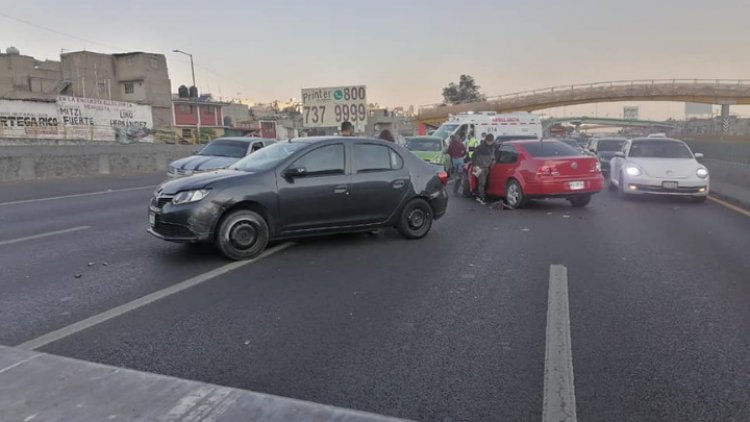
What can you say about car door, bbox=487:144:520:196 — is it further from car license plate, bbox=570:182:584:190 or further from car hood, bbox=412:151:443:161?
car hood, bbox=412:151:443:161

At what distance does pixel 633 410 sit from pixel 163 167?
977 inches

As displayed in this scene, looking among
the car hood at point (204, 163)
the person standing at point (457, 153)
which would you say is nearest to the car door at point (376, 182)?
the car hood at point (204, 163)

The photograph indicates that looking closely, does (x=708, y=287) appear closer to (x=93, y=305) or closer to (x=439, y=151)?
(x=93, y=305)

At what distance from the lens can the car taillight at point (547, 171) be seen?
1191 centimetres

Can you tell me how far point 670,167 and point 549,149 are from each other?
3.05m

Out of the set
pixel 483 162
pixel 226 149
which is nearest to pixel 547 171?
pixel 483 162

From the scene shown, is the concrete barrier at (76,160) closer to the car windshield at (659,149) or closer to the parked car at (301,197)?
the parked car at (301,197)

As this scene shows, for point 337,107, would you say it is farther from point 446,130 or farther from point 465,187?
point 465,187

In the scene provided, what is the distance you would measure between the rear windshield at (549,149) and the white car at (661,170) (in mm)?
1886

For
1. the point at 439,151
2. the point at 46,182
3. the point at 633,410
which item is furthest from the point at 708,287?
the point at 46,182

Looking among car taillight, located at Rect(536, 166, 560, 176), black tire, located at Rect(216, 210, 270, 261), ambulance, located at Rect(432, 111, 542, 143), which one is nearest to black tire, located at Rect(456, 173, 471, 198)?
car taillight, located at Rect(536, 166, 560, 176)

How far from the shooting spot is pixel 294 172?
7402 millimetres

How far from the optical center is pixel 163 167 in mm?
25219

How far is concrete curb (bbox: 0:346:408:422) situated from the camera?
306 cm
